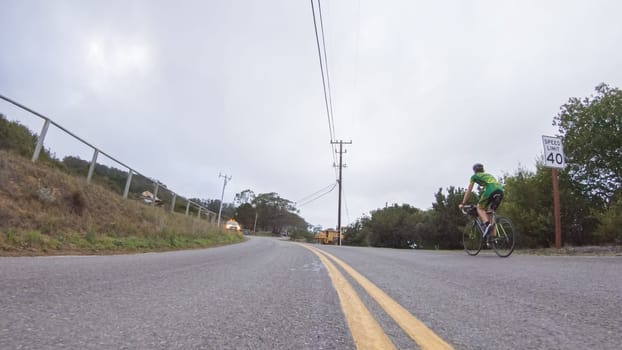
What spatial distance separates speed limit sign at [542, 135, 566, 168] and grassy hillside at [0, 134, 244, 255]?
951 centimetres

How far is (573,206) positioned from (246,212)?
318 feet

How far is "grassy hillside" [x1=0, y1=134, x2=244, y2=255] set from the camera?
549cm

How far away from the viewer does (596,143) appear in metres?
11.8

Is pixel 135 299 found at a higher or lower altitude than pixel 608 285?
lower

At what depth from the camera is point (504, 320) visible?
5.11 feet

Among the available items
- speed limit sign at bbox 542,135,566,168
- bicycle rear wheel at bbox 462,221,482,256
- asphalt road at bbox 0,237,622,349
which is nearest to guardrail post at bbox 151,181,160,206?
asphalt road at bbox 0,237,622,349

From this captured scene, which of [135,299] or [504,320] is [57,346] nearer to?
[135,299]

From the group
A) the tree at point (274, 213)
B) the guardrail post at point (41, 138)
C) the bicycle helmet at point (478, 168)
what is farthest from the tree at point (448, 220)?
the tree at point (274, 213)

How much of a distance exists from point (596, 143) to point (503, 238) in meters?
9.51

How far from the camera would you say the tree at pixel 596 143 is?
38.4 ft

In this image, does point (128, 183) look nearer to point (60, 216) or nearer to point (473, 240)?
point (60, 216)

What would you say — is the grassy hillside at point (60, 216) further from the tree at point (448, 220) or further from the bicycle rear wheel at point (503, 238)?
the tree at point (448, 220)

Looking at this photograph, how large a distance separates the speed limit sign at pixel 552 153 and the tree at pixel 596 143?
6.60m

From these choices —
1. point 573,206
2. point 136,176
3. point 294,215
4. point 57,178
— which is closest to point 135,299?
point 57,178
